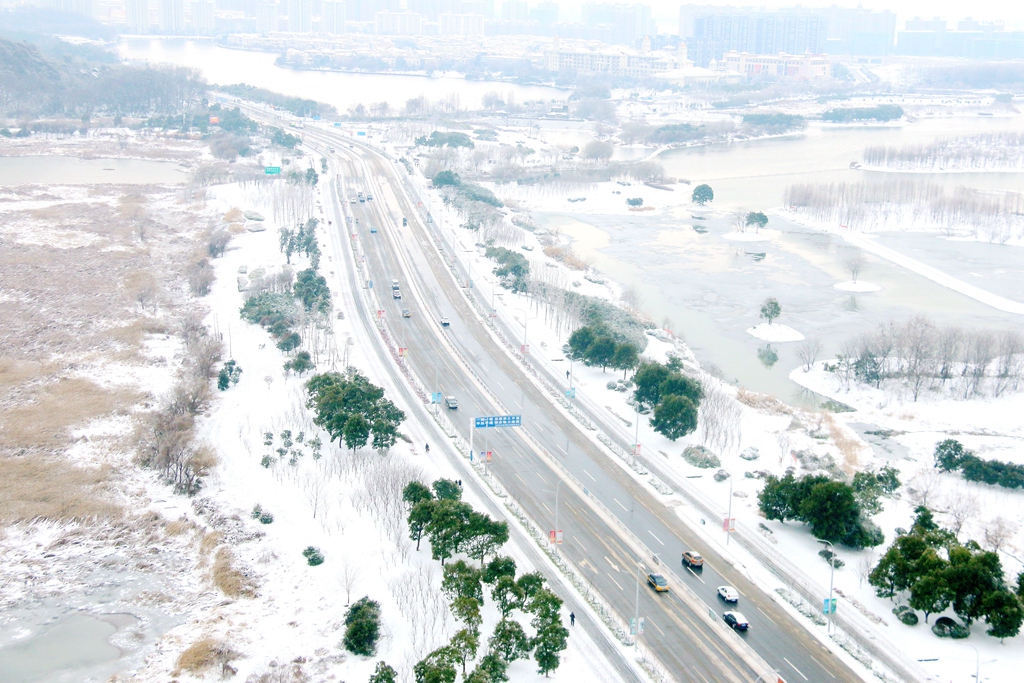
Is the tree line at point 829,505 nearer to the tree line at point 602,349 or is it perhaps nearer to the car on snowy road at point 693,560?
the car on snowy road at point 693,560

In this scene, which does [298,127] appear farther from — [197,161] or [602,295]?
[602,295]

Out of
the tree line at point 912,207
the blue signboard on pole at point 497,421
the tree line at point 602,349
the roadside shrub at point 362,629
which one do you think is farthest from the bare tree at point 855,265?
the roadside shrub at point 362,629

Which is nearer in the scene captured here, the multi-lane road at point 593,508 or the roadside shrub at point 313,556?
the multi-lane road at point 593,508

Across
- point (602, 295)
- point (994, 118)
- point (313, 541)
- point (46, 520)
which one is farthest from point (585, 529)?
point (994, 118)

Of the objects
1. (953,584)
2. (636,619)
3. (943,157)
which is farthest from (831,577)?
(943,157)

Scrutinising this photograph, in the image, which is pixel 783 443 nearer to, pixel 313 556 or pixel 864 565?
pixel 864 565
